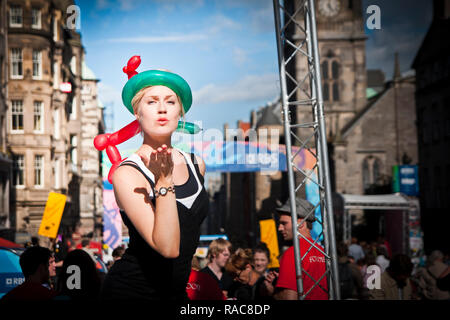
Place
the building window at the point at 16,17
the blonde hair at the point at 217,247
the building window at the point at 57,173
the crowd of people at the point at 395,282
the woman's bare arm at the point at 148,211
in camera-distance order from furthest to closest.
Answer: the building window at the point at 57,173
the building window at the point at 16,17
the blonde hair at the point at 217,247
the crowd of people at the point at 395,282
the woman's bare arm at the point at 148,211

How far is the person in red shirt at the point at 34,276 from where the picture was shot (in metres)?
3.64

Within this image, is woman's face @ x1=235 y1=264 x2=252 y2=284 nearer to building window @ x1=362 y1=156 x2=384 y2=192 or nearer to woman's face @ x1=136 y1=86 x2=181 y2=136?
woman's face @ x1=136 y1=86 x2=181 y2=136

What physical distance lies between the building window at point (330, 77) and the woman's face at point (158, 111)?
49.5 m

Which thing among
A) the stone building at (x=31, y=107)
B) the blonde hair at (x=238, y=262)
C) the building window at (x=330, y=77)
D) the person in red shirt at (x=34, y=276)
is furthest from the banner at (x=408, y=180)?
the building window at (x=330, y=77)

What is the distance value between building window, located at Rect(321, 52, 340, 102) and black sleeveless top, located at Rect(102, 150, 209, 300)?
163 feet

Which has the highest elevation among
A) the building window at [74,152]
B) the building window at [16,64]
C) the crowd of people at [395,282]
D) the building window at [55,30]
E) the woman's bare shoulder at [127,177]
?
the building window at [55,30]

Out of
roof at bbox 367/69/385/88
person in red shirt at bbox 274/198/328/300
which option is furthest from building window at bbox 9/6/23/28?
roof at bbox 367/69/385/88

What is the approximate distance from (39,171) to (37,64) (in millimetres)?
5267

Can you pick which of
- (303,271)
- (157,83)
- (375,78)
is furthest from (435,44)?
(375,78)

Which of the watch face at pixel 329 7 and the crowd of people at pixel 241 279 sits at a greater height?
the watch face at pixel 329 7

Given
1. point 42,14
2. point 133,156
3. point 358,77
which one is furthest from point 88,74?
point 133,156

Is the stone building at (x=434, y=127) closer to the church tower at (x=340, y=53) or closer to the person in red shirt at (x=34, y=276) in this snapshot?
the church tower at (x=340, y=53)

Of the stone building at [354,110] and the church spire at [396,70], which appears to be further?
the church spire at [396,70]
